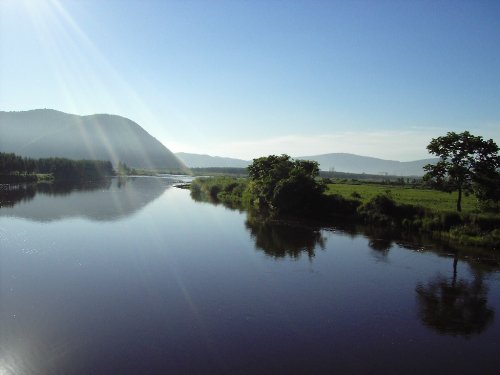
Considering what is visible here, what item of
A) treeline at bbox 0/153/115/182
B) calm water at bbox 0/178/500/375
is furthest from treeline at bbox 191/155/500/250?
treeline at bbox 0/153/115/182

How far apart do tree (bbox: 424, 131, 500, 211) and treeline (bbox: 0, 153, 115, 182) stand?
5286 inches

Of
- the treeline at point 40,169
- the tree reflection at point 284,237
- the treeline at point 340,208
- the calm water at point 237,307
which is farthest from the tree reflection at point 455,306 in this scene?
the treeline at point 40,169

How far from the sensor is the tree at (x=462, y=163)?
2005 inches

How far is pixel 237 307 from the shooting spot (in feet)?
83.8

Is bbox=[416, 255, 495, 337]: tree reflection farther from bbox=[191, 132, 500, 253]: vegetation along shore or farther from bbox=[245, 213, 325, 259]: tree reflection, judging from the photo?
bbox=[191, 132, 500, 253]: vegetation along shore

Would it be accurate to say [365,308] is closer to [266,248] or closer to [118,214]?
[266,248]

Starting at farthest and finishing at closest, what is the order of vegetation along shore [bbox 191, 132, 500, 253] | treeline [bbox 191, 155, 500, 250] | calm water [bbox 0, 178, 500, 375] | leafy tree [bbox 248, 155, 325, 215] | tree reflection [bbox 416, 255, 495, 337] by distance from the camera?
1. leafy tree [bbox 248, 155, 325, 215]
2. vegetation along shore [bbox 191, 132, 500, 253]
3. treeline [bbox 191, 155, 500, 250]
4. tree reflection [bbox 416, 255, 495, 337]
5. calm water [bbox 0, 178, 500, 375]

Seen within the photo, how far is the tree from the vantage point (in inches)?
2005

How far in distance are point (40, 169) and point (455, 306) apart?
184592 millimetres

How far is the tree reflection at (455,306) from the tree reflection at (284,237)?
507 inches

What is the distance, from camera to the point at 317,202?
6894cm

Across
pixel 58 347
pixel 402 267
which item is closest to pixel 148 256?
pixel 58 347

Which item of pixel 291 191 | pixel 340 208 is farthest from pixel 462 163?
pixel 291 191

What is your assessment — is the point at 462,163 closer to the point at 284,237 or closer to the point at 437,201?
the point at 437,201
